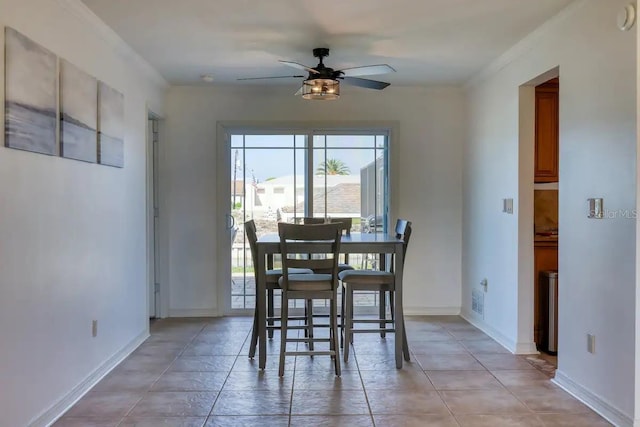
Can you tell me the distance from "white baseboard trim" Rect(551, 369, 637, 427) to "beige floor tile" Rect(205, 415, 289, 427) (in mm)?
1696

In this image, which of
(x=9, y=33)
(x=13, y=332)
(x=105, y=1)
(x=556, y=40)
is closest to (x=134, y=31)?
(x=105, y=1)

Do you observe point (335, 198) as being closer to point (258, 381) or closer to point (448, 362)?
point (448, 362)

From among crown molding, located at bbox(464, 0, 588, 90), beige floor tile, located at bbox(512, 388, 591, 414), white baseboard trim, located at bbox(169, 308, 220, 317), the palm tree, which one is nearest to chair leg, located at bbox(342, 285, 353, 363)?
beige floor tile, located at bbox(512, 388, 591, 414)

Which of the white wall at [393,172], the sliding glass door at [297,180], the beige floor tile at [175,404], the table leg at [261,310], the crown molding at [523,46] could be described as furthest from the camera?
the sliding glass door at [297,180]

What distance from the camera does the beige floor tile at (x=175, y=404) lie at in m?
2.79

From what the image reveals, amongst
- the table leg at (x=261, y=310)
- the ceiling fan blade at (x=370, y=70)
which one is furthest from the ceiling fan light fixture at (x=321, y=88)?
the table leg at (x=261, y=310)

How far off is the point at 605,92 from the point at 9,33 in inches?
117

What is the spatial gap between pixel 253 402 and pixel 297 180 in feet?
9.05

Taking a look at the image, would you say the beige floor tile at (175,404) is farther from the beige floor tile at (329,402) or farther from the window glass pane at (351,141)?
the window glass pane at (351,141)

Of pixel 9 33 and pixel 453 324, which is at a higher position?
pixel 9 33

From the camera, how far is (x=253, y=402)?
2.93 metres

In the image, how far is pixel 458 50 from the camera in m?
3.96

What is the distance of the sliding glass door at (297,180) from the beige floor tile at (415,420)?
262 cm

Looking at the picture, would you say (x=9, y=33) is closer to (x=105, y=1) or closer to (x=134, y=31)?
(x=105, y=1)
